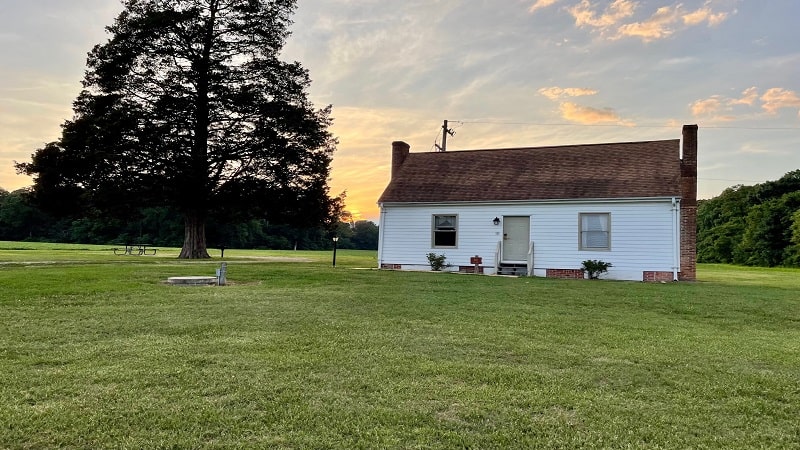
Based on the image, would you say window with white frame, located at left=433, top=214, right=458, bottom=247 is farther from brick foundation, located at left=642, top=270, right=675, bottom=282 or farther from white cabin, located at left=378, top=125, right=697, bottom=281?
brick foundation, located at left=642, top=270, right=675, bottom=282

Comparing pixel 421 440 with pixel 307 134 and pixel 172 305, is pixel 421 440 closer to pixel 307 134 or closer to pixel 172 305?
pixel 172 305

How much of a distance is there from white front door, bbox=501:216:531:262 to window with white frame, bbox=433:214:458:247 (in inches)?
72.3

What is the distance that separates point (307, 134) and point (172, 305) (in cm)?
1732

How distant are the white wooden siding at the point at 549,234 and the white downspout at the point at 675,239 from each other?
2.6 inches

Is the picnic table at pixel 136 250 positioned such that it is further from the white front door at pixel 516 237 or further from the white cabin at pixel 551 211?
the white front door at pixel 516 237

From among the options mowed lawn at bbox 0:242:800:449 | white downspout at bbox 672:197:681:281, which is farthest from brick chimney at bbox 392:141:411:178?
mowed lawn at bbox 0:242:800:449

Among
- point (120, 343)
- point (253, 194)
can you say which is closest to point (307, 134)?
point (253, 194)

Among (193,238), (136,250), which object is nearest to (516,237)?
(193,238)

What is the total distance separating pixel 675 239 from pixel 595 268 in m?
2.61

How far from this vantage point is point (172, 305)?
7797 millimetres

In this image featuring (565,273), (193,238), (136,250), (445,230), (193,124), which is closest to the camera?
(565,273)

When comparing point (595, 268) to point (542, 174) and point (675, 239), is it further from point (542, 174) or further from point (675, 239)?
point (542, 174)

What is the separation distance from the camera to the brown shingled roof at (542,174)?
1731 centimetres

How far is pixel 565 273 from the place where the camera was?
17438 mm
